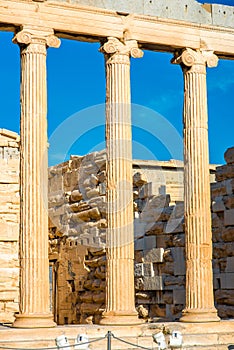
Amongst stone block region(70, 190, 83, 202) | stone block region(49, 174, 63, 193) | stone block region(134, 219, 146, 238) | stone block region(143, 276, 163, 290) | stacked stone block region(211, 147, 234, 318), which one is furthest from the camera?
stone block region(49, 174, 63, 193)

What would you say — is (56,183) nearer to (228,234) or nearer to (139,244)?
(139,244)

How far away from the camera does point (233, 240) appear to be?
2398cm

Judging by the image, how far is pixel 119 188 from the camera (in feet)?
63.6

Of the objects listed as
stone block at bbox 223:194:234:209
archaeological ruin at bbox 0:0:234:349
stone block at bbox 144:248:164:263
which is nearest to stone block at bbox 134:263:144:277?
stone block at bbox 144:248:164:263

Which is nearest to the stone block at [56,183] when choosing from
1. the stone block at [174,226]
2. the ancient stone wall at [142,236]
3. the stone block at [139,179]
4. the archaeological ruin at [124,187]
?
the ancient stone wall at [142,236]

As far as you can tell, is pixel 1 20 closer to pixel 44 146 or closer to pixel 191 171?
pixel 44 146

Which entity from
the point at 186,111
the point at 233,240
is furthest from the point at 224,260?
the point at 186,111

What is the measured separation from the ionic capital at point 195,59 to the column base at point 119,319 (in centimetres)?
706

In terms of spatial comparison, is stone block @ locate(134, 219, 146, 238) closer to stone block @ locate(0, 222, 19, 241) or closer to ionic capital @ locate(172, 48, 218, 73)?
stone block @ locate(0, 222, 19, 241)

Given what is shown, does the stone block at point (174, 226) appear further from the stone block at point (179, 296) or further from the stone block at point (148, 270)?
the stone block at point (179, 296)

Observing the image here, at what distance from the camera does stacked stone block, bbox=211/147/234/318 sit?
2398 centimetres

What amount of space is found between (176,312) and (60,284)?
23.8ft

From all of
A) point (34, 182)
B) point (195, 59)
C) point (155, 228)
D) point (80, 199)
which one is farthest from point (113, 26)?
point (80, 199)

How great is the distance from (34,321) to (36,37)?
711cm
